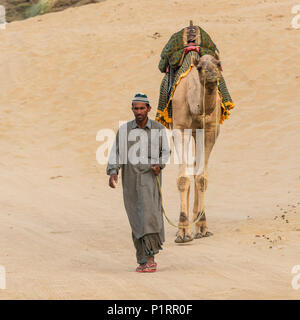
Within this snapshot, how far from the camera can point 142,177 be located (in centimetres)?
705

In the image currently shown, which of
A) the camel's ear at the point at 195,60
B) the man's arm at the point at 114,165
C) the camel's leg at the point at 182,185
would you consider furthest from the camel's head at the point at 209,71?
the man's arm at the point at 114,165

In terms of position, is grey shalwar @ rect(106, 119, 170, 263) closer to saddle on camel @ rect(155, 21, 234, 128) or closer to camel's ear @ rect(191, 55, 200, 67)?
camel's ear @ rect(191, 55, 200, 67)

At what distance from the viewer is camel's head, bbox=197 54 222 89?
333 inches

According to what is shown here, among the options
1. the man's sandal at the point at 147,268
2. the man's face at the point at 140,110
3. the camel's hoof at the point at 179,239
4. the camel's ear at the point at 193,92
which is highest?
the camel's ear at the point at 193,92

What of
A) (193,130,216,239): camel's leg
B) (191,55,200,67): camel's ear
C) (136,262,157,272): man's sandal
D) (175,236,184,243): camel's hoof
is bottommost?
(136,262,157,272): man's sandal

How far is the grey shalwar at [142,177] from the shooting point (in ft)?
22.9

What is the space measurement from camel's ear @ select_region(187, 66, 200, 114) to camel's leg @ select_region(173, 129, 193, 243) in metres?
0.44

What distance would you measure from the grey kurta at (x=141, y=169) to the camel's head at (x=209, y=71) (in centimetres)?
148

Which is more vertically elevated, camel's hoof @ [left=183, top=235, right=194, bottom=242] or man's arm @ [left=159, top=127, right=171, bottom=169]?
man's arm @ [left=159, top=127, right=171, bottom=169]

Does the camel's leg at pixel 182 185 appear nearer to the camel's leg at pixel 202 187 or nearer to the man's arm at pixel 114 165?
the camel's leg at pixel 202 187

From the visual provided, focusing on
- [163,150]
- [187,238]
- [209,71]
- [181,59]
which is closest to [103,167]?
[181,59]

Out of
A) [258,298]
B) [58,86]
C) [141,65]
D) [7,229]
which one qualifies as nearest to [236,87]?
[141,65]

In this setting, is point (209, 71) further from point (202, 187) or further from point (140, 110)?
point (202, 187)

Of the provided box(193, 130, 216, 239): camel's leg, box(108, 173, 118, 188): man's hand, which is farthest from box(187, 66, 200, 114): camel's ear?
box(108, 173, 118, 188): man's hand
